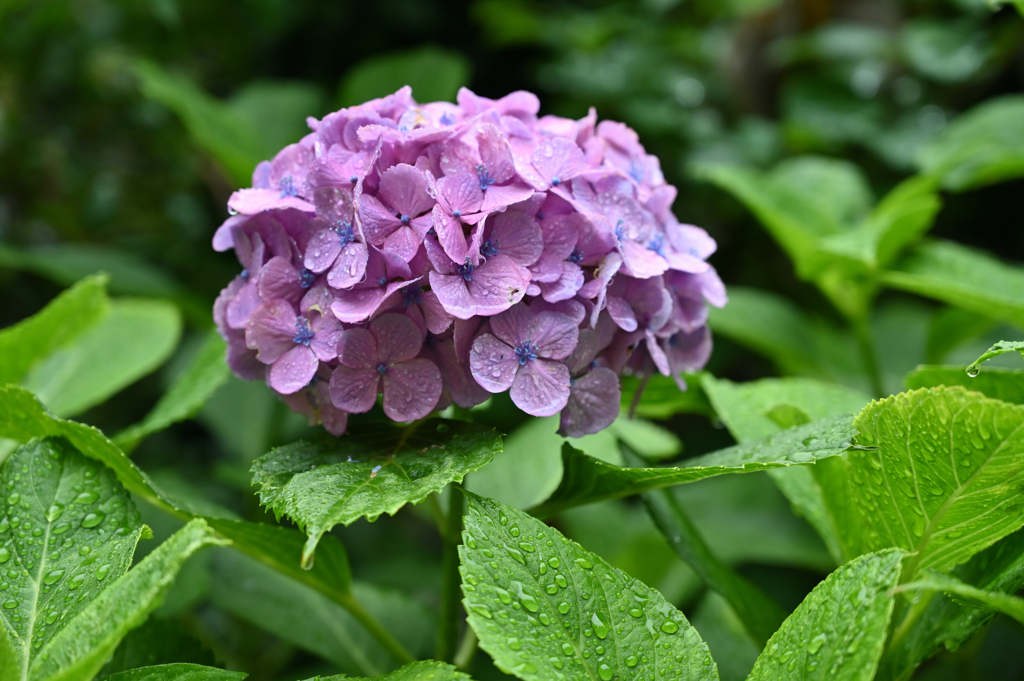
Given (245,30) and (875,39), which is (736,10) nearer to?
Result: (875,39)

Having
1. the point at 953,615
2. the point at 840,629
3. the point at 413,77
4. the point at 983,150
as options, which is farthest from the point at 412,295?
the point at 413,77

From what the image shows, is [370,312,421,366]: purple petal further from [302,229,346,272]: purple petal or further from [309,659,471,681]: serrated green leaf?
[309,659,471,681]: serrated green leaf

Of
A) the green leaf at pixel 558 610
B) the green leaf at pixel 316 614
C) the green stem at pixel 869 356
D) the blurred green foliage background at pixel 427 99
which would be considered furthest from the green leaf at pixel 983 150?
the green leaf at pixel 316 614

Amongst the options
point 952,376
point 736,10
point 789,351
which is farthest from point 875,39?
point 952,376

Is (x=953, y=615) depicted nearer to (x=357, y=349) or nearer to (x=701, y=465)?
(x=701, y=465)

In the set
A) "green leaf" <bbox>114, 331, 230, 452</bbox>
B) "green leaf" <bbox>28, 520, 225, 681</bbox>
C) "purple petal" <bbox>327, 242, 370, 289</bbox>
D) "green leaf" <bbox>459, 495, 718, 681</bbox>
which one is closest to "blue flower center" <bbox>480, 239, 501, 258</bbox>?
"purple petal" <bbox>327, 242, 370, 289</bbox>
